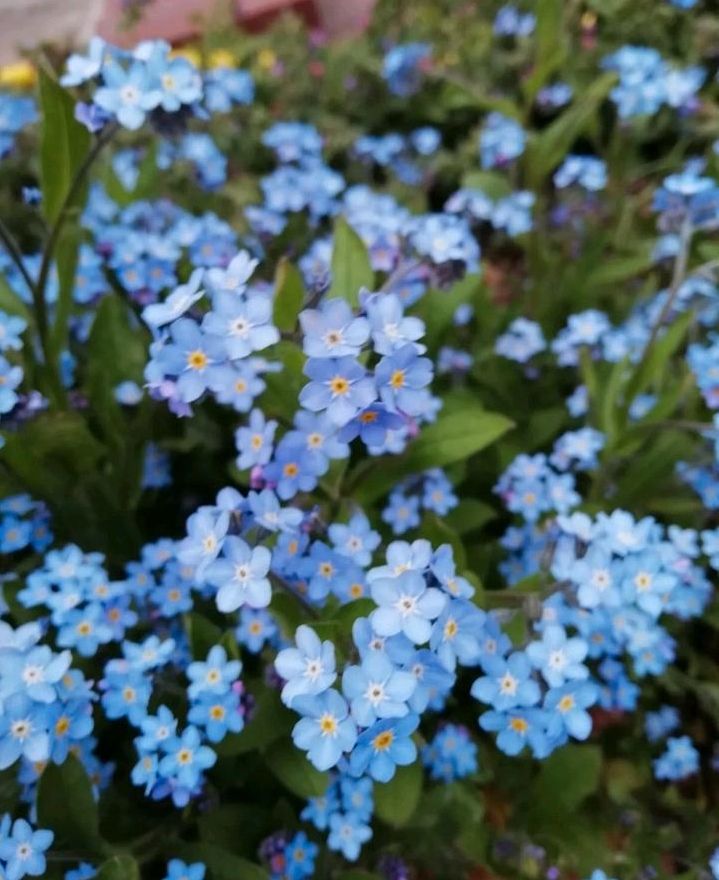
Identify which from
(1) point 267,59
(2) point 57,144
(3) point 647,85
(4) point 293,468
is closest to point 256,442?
(4) point 293,468

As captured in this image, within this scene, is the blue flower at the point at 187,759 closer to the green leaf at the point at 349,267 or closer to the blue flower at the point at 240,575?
the blue flower at the point at 240,575

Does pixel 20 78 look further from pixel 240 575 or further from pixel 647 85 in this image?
pixel 240 575

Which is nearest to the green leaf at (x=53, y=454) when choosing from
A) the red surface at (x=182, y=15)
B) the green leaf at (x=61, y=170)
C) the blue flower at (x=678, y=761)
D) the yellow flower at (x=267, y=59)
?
the green leaf at (x=61, y=170)

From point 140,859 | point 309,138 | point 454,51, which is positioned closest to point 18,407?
point 140,859

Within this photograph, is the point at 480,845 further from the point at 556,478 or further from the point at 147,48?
the point at 147,48

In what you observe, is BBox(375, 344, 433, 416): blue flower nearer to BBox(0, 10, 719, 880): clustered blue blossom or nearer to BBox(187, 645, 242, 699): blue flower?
BBox(0, 10, 719, 880): clustered blue blossom

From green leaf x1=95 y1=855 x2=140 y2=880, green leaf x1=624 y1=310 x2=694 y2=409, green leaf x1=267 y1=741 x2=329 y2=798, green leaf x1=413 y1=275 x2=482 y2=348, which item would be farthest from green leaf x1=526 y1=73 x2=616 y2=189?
green leaf x1=95 y1=855 x2=140 y2=880
